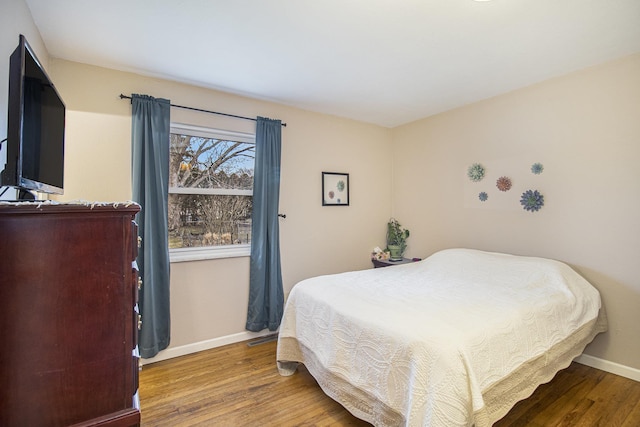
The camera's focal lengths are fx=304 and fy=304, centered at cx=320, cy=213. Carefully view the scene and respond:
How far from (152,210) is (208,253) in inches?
26.0

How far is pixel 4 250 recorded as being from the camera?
802 millimetres

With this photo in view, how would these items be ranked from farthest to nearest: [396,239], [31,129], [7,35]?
[396,239] < [7,35] < [31,129]

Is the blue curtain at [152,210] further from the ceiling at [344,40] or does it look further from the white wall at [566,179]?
the white wall at [566,179]

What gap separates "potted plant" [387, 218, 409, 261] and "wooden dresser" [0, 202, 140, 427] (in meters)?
3.25

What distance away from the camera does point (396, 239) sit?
398cm

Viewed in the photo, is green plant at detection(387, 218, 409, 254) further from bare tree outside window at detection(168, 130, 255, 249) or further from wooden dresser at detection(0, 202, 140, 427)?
wooden dresser at detection(0, 202, 140, 427)

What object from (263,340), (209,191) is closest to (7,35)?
(209,191)

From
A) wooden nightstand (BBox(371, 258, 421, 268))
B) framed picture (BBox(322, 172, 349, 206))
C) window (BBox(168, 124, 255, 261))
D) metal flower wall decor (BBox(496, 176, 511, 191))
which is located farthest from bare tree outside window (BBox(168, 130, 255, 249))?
metal flower wall decor (BBox(496, 176, 511, 191))

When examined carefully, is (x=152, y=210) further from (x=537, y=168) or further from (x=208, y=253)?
A: (x=537, y=168)

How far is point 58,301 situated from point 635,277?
134 inches

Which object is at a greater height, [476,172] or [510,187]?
[476,172]

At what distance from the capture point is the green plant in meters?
3.95

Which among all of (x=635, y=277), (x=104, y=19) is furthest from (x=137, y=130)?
(x=635, y=277)

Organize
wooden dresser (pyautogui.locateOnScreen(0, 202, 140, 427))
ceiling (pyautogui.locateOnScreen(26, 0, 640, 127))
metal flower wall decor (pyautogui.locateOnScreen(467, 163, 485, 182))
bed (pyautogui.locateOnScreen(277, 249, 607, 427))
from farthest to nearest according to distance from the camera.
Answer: metal flower wall decor (pyautogui.locateOnScreen(467, 163, 485, 182)), ceiling (pyautogui.locateOnScreen(26, 0, 640, 127)), bed (pyautogui.locateOnScreen(277, 249, 607, 427)), wooden dresser (pyautogui.locateOnScreen(0, 202, 140, 427))
